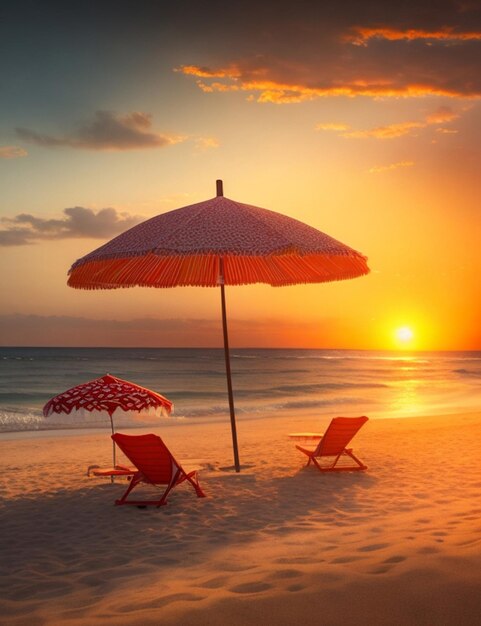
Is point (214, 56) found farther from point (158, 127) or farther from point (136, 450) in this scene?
point (136, 450)

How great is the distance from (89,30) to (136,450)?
8.70 meters

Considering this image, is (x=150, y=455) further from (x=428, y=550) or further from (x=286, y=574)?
Result: (x=428, y=550)

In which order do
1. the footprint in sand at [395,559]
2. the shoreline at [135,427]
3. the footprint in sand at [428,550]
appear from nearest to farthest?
the footprint in sand at [395,559] < the footprint in sand at [428,550] < the shoreline at [135,427]

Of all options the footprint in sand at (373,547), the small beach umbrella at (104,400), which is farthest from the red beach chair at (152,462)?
the footprint in sand at (373,547)

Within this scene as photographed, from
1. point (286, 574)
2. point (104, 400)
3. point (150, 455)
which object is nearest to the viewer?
point (286, 574)

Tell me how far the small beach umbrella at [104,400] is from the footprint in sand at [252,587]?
3.71 meters

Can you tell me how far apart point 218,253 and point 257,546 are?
261 cm

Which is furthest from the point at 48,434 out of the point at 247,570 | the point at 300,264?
the point at 247,570

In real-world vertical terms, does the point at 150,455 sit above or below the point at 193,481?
above

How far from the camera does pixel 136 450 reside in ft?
21.3

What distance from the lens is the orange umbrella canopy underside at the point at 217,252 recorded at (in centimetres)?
591

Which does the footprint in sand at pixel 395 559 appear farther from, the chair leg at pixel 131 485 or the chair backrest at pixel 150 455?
the chair leg at pixel 131 485

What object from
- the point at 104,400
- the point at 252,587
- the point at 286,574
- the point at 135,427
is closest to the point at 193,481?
the point at 104,400

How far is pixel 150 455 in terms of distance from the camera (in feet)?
21.4
